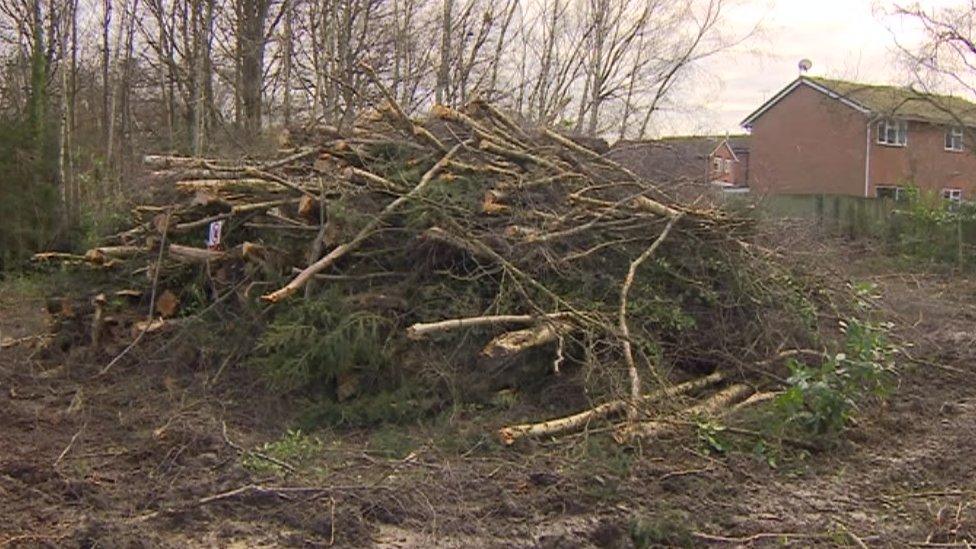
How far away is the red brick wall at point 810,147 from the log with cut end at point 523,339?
3187 cm

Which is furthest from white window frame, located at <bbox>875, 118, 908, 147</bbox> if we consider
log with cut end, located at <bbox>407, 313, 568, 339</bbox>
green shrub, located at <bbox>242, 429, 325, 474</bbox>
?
green shrub, located at <bbox>242, 429, 325, 474</bbox>

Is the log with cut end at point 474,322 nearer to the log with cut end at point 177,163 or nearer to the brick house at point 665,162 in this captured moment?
the brick house at point 665,162

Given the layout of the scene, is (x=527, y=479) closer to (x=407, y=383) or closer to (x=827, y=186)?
(x=407, y=383)

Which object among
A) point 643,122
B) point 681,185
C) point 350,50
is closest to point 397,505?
point 681,185

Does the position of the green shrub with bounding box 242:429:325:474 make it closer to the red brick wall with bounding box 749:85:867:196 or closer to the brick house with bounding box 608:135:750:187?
the brick house with bounding box 608:135:750:187

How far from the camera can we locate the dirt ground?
457cm

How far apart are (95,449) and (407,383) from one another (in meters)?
2.09

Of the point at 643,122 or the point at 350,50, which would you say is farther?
the point at 643,122

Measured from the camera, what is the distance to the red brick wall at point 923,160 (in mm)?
36750

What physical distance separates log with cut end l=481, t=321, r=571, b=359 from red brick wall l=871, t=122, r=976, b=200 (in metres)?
33.5

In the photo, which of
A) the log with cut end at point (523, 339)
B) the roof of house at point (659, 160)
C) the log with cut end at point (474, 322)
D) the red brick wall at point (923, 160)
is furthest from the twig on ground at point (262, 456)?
the red brick wall at point (923, 160)

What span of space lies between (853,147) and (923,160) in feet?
8.73

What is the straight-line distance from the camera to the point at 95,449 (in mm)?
5930

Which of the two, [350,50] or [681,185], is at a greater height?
[350,50]
